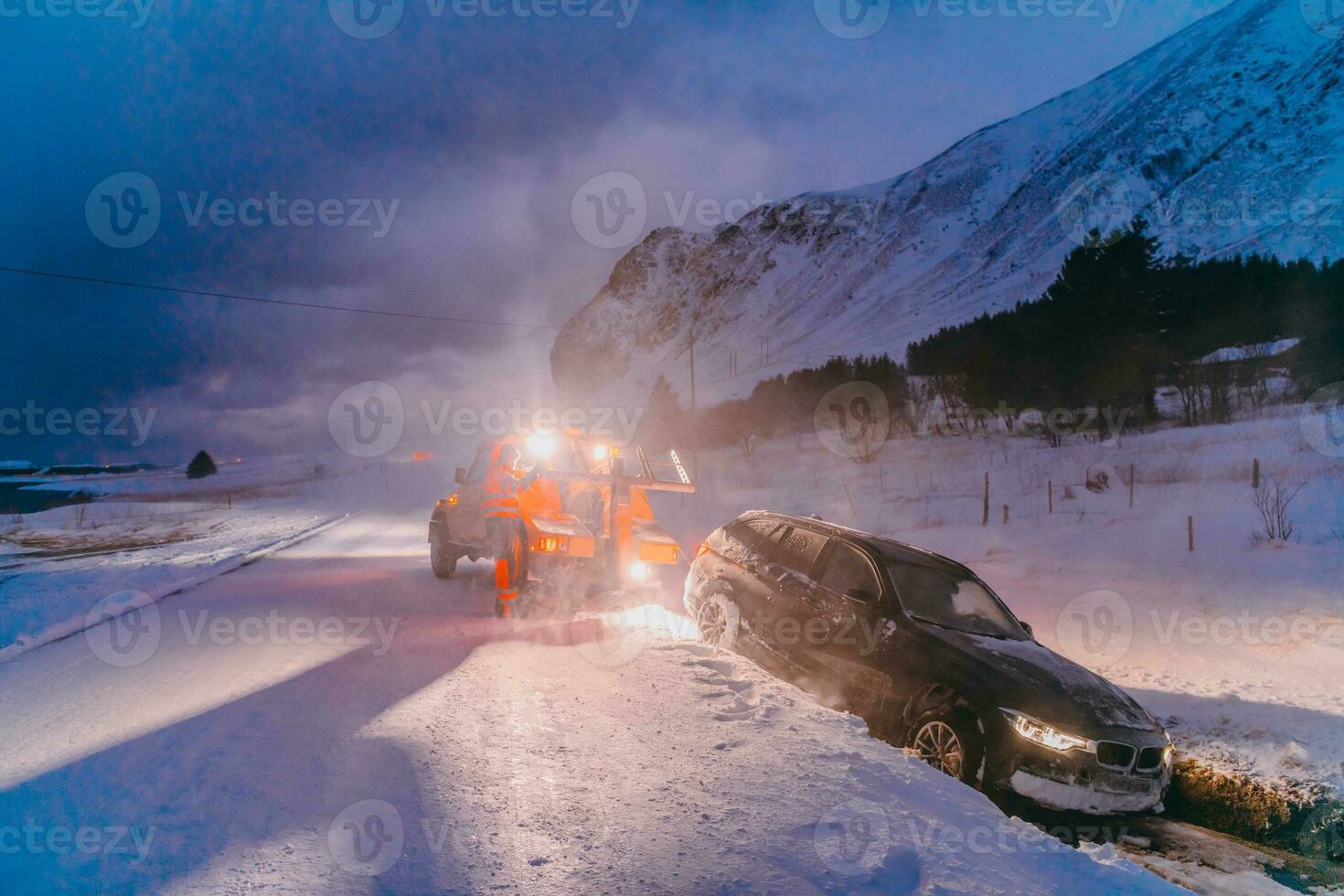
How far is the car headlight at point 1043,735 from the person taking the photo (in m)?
4.56

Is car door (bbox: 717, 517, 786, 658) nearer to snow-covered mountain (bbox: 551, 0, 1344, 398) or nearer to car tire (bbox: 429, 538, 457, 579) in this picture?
car tire (bbox: 429, 538, 457, 579)

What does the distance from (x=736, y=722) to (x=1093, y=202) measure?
168182 mm

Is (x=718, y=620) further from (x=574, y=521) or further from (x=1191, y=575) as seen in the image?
(x=1191, y=575)

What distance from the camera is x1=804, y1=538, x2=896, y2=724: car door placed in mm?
5328

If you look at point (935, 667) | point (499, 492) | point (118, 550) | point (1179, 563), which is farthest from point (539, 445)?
point (118, 550)

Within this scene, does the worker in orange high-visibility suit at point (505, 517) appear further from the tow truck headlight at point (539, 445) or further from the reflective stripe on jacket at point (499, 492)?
the tow truck headlight at point (539, 445)

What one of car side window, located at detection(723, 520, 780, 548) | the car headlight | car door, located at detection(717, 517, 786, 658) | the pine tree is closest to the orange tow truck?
car side window, located at detection(723, 520, 780, 548)

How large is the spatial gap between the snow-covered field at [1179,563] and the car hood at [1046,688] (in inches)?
73.4

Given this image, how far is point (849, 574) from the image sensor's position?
620 centimetres

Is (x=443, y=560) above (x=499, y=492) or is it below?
below

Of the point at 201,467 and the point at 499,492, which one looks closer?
the point at 499,492

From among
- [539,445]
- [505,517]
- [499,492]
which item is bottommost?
[505,517]

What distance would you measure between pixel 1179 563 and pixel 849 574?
9.05 metres

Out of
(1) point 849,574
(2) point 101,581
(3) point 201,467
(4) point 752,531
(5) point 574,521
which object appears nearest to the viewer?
(1) point 849,574
